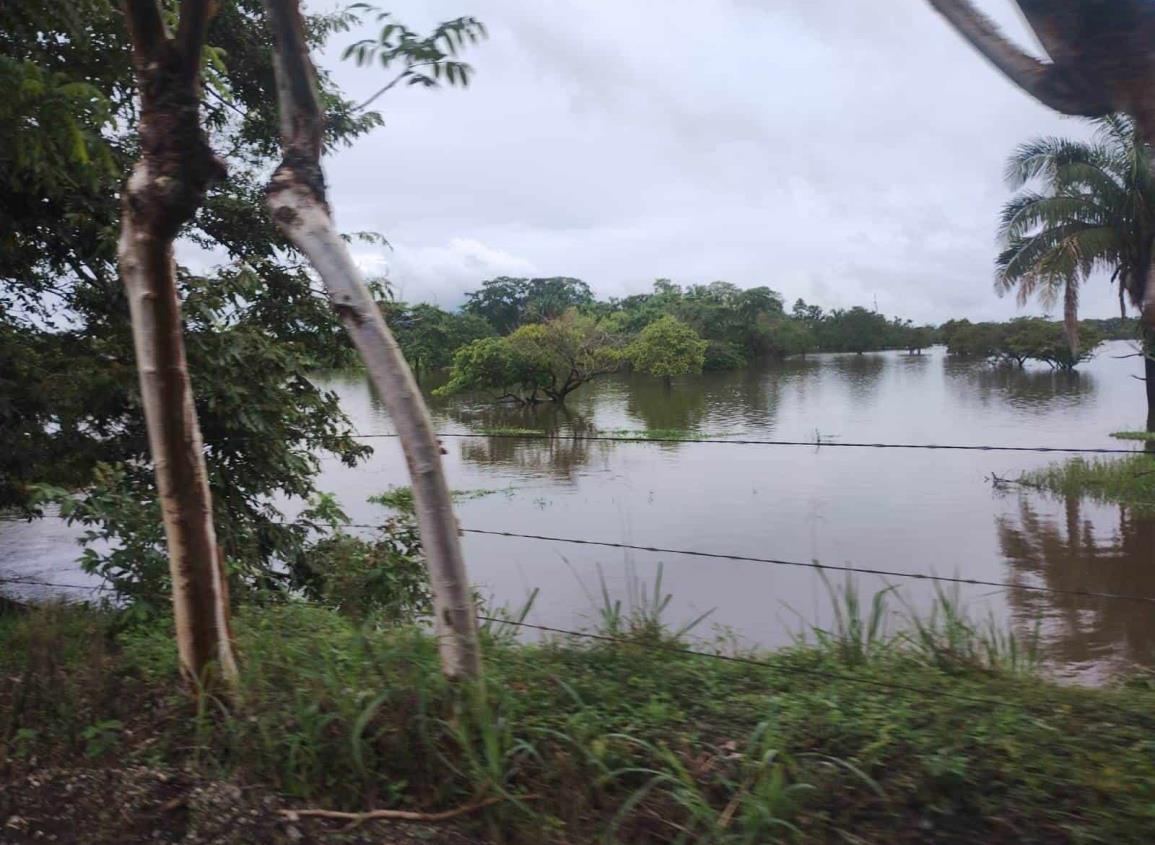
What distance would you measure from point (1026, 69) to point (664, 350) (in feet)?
123

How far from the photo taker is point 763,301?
60.4 metres

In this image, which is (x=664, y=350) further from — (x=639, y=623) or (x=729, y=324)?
(x=639, y=623)

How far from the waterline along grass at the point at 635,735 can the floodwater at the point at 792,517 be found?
885 millimetres

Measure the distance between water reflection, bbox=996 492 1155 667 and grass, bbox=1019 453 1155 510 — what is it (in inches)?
17.0

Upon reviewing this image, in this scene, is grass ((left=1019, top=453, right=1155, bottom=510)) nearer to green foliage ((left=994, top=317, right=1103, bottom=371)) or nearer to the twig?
green foliage ((left=994, top=317, right=1103, bottom=371))

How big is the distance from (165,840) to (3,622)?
11.3ft

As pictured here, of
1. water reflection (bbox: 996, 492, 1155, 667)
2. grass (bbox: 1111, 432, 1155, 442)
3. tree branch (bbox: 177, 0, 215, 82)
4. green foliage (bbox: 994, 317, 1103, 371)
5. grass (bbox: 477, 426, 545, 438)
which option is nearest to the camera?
tree branch (bbox: 177, 0, 215, 82)

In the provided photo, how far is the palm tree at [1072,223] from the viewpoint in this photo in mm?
17656

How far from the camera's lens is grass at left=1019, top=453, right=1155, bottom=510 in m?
16.3

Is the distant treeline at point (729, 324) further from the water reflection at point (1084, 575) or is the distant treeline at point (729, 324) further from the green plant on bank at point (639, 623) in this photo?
the green plant on bank at point (639, 623)

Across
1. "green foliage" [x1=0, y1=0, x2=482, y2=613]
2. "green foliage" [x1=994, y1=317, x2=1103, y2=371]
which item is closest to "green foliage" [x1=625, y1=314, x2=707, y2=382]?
"green foliage" [x1=994, y1=317, x2=1103, y2=371]

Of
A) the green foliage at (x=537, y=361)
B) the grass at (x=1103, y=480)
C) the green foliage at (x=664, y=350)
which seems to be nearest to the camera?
the grass at (x=1103, y=480)

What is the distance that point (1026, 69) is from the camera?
2.90m

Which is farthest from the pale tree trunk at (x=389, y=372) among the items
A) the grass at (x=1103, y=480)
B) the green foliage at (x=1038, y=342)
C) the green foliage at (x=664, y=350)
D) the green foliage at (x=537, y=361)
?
the green foliage at (x=664, y=350)
